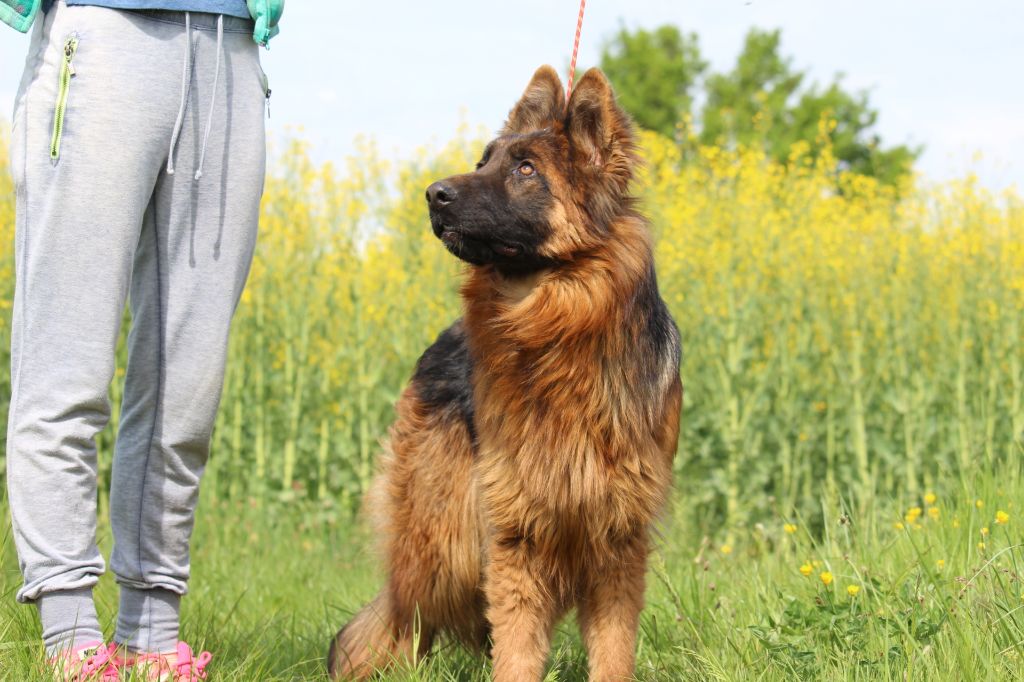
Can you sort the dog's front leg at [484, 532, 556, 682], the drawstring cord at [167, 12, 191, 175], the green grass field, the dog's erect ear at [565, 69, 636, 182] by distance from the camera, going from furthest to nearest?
the green grass field → the dog's erect ear at [565, 69, 636, 182] → the dog's front leg at [484, 532, 556, 682] → the drawstring cord at [167, 12, 191, 175]

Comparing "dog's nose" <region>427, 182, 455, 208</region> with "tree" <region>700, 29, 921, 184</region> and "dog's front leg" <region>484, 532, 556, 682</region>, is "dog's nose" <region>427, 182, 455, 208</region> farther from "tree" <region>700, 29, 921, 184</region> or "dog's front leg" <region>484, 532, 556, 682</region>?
"tree" <region>700, 29, 921, 184</region>

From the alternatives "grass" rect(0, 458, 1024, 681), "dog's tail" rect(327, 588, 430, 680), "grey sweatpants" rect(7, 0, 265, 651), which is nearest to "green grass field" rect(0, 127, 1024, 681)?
"grass" rect(0, 458, 1024, 681)

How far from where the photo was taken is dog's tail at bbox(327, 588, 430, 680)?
352 cm

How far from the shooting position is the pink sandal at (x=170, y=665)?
2840mm

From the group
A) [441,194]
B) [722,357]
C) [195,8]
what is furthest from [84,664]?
[722,357]

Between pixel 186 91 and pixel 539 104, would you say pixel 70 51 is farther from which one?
pixel 539 104

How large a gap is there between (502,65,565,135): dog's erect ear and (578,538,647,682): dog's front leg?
1457mm

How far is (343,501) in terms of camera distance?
682 centimetres

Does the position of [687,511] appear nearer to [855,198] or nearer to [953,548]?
[953,548]

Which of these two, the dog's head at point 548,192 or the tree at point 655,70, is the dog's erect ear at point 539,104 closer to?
the dog's head at point 548,192

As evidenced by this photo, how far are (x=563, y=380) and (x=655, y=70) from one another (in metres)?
28.1

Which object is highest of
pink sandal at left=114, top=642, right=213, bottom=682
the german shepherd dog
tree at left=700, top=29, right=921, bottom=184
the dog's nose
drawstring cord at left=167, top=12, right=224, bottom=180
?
tree at left=700, top=29, right=921, bottom=184

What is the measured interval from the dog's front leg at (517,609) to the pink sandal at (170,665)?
2.93ft

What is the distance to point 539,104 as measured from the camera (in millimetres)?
3477
